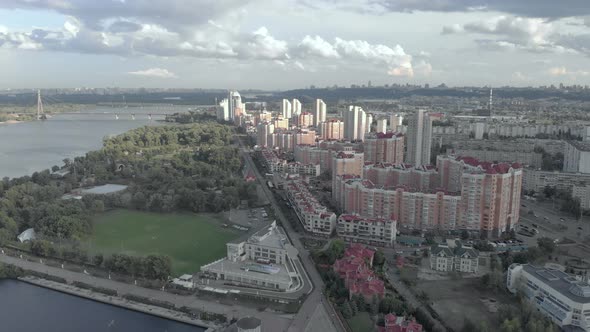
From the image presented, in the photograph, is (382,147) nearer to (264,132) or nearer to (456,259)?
(264,132)

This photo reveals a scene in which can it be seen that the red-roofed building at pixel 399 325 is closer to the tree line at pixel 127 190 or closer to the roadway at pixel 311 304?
the roadway at pixel 311 304

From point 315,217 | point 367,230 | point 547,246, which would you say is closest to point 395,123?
point 315,217

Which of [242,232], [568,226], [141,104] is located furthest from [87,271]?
[141,104]

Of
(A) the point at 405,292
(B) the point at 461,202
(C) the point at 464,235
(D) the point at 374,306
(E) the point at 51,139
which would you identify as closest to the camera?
(D) the point at 374,306

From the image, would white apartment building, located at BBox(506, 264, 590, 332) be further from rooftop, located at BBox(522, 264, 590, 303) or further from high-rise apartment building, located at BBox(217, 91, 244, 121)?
high-rise apartment building, located at BBox(217, 91, 244, 121)

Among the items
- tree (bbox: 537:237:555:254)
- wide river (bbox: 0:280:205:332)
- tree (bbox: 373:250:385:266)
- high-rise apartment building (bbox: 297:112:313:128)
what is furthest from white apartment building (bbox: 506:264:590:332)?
high-rise apartment building (bbox: 297:112:313:128)

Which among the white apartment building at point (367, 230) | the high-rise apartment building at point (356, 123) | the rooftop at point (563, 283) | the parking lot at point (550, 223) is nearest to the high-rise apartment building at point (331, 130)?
the high-rise apartment building at point (356, 123)
